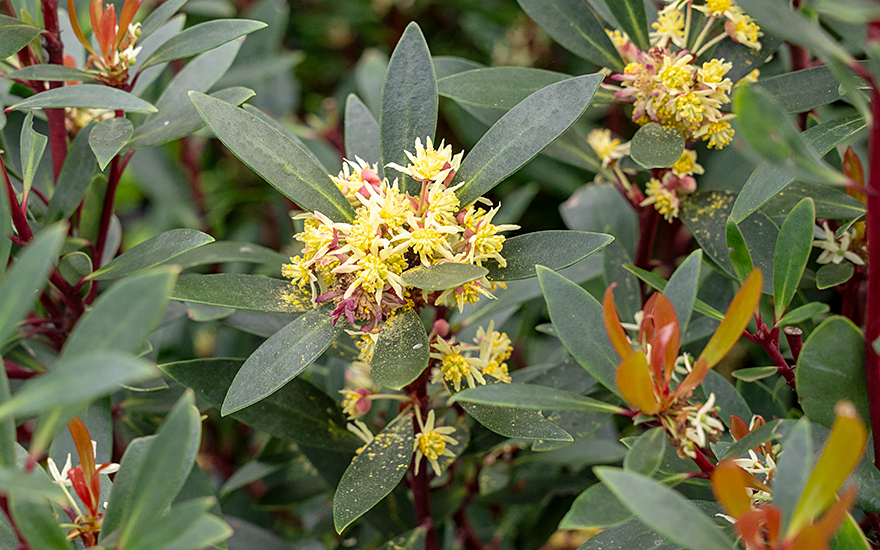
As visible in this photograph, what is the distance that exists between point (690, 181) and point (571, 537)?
693mm

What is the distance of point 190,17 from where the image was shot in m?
1.81

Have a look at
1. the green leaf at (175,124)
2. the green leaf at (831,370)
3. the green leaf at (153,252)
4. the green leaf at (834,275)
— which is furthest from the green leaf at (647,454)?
the green leaf at (175,124)

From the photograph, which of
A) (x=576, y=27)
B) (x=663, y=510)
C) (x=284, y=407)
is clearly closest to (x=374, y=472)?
(x=284, y=407)

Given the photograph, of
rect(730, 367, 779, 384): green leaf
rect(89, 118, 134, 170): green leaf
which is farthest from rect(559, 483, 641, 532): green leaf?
rect(89, 118, 134, 170): green leaf

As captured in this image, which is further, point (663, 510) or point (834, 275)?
point (834, 275)

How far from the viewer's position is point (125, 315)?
451 mm

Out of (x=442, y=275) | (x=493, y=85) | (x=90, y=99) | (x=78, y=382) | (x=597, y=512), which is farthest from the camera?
(x=493, y=85)

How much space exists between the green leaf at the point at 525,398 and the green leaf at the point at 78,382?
0.25 m

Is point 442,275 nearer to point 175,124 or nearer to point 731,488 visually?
point 731,488

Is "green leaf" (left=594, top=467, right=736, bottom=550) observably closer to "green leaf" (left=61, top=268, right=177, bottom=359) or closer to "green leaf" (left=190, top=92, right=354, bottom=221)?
"green leaf" (left=61, top=268, right=177, bottom=359)

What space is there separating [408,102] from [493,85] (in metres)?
0.12

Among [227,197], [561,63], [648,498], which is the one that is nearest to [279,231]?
[227,197]

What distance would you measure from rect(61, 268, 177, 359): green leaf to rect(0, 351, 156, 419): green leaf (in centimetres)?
5

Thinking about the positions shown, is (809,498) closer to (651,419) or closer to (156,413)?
(651,419)
